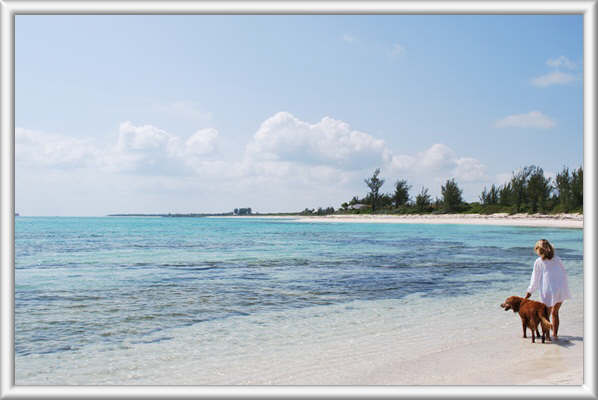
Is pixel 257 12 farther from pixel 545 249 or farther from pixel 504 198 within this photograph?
pixel 504 198

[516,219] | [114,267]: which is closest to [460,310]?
[114,267]

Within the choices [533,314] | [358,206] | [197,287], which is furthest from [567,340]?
[358,206]

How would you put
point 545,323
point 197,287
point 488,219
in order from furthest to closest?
point 488,219 → point 197,287 → point 545,323

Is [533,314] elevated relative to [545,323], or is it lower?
elevated

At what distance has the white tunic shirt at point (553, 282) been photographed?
223 inches

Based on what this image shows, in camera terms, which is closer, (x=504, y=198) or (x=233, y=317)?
(x=233, y=317)

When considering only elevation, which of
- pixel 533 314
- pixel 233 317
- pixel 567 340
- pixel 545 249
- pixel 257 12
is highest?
pixel 257 12

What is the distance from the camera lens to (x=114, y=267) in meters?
16.3

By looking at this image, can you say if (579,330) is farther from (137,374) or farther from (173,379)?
(137,374)

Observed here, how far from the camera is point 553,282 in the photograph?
5.68 metres

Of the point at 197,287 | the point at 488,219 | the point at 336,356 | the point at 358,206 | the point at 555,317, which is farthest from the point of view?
the point at 358,206

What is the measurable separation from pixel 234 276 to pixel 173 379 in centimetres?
878

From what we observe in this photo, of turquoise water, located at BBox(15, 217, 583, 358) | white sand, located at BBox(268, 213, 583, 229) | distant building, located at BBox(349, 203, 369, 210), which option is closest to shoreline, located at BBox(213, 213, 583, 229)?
white sand, located at BBox(268, 213, 583, 229)

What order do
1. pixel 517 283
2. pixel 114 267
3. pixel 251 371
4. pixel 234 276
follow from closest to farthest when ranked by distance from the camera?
pixel 251 371 < pixel 517 283 < pixel 234 276 < pixel 114 267
